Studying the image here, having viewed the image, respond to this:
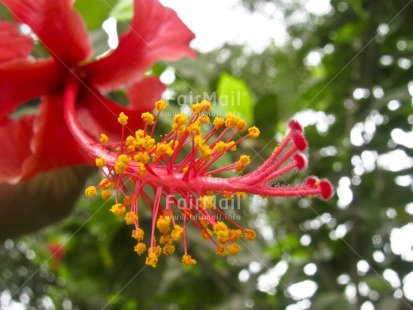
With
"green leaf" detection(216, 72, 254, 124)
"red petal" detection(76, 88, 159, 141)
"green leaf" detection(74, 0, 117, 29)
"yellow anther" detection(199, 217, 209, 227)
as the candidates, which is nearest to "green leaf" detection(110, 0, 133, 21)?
"green leaf" detection(74, 0, 117, 29)

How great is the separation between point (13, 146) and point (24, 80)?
3.5 inches

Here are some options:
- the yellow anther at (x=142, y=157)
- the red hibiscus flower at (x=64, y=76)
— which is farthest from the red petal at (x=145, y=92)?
the yellow anther at (x=142, y=157)

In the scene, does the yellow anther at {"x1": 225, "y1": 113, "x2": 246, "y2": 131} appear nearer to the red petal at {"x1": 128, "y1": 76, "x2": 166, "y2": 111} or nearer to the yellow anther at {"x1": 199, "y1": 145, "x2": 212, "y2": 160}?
the yellow anther at {"x1": 199, "y1": 145, "x2": 212, "y2": 160}

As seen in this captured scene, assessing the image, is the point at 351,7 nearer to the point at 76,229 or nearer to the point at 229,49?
the point at 229,49

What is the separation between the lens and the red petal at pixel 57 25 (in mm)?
659

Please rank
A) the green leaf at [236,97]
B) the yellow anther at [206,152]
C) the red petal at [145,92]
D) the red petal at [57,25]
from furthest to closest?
the green leaf at [236,97], the red petal at [145,92], the red petal at [57,25], the yellow anther at [206,152]

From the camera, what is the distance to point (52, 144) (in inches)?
27.6

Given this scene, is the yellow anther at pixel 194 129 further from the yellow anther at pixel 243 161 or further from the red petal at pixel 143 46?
the red petal at pixel 143 46

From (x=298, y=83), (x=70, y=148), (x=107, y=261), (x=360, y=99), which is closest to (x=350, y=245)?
(x=360, y=99)

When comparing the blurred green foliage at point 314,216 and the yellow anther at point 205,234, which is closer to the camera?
the yellow anther at point 205,234

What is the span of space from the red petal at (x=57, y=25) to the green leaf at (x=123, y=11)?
0.09 meters

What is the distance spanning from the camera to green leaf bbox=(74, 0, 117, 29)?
78 cm

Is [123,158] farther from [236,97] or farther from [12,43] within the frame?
[236,97]

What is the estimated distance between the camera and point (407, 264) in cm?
109
